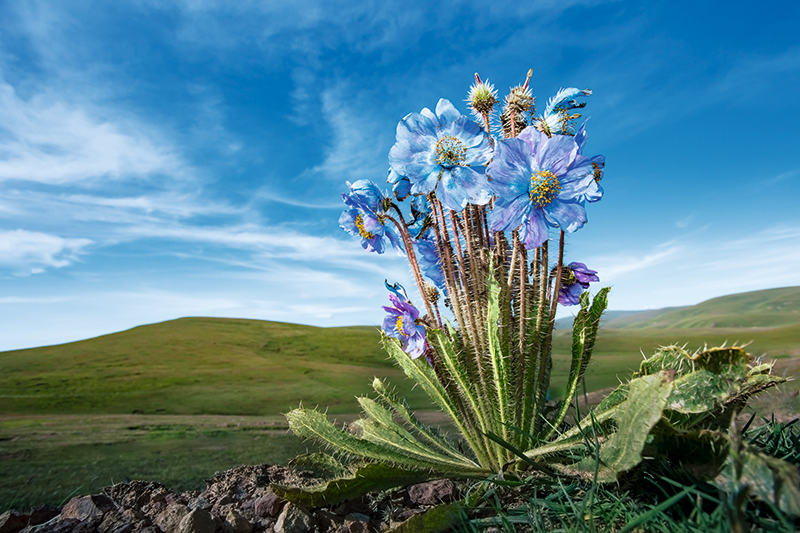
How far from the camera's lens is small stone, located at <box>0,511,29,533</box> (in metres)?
2.07

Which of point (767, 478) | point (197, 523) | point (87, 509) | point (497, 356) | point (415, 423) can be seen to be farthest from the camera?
point (415, 423)

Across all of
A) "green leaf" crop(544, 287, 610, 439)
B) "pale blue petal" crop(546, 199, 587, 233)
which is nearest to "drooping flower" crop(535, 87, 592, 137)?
"pale blue petal" crop(546, 199, 587, 233)

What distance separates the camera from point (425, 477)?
218cm

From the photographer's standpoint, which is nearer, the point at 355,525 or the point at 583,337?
the point at 355,525

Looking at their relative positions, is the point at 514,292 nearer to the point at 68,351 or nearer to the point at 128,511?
the point at 128,511

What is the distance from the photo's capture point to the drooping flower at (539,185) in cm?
202

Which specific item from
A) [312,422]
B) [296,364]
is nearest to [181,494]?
[312,422]

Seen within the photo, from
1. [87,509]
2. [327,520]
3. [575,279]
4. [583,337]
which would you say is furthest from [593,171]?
[87,509]

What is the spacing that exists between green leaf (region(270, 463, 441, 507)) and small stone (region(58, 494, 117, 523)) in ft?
3.35

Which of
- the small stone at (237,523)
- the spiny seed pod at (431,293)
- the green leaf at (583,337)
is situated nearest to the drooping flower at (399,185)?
the spiny seed pod at (431,293)

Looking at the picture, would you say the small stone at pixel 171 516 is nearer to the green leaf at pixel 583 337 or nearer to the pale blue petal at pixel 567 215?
the green leaf at pixel 583 337

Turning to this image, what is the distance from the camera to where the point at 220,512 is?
213cm

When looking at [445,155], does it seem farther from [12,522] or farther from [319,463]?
[12,522]

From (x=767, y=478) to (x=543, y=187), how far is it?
1312mm
